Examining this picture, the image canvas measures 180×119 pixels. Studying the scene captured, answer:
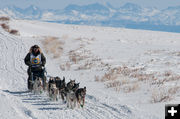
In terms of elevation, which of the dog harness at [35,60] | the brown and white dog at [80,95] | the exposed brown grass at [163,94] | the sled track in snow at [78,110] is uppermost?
the dog harness at [35,60]

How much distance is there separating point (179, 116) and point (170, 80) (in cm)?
661

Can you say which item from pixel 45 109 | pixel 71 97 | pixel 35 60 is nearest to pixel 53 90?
pixel 45 109

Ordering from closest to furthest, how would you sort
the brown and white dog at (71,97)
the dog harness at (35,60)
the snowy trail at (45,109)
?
the snowy trail at (45,109) < the brown and white dog at (71,97) < the dog harness at (35,60)

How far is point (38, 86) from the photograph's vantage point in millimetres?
10359

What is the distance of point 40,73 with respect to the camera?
10461 millimetres

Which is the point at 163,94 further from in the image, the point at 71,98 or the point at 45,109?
the point at 45,109

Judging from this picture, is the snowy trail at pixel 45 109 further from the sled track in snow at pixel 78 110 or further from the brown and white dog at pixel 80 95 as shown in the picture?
the brown and white dog at pixel 80 95

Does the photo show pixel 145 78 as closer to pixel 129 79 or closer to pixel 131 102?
pixel 129 79

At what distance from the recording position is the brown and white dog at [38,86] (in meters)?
10.2

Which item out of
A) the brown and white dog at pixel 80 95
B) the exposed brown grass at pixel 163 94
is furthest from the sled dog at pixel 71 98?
the exposed brown grass at pixel 163 94

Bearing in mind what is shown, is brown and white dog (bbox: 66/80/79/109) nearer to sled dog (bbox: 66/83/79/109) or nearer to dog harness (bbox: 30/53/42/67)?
sled dog (bbox: 66/83/79/109)

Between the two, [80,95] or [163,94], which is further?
[163,94]

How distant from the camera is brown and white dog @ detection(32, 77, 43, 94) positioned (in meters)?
10.2

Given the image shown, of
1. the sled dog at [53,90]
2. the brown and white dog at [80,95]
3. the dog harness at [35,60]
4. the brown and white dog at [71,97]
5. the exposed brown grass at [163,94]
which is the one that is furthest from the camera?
the dog harness at [35,60]
